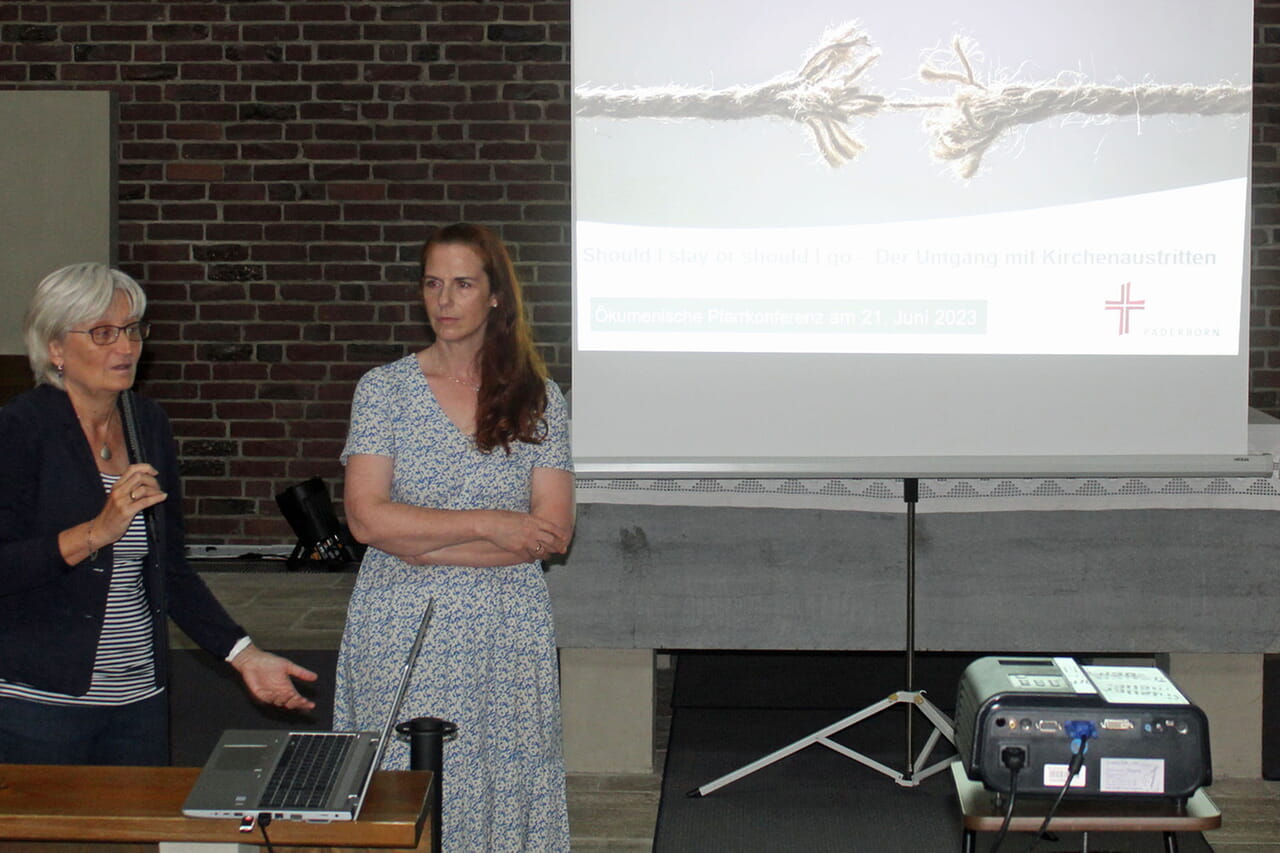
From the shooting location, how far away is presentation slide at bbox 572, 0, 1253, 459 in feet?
11.6

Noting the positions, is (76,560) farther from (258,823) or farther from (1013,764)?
(1013,764)

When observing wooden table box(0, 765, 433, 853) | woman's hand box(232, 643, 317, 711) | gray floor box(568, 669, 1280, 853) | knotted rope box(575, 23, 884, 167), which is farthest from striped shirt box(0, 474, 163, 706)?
knotted rope box(575, 23, 884, 167)

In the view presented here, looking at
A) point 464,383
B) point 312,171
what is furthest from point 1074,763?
point 312,171

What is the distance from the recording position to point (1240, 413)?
3.67 meters

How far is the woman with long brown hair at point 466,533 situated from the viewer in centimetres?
246

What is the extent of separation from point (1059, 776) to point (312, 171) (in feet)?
15.6

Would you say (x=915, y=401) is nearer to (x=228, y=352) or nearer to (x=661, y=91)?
(x=661, y=91)

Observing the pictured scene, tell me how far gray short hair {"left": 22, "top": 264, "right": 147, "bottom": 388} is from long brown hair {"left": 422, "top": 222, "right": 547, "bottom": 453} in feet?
1.96

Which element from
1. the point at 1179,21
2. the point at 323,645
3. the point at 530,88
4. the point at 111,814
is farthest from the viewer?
the point at 530,88

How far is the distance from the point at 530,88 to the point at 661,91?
2466mm

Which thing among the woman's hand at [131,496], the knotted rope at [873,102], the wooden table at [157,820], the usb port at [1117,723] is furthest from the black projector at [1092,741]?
the knotted rope at [873,102]

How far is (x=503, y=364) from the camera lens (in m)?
2.53

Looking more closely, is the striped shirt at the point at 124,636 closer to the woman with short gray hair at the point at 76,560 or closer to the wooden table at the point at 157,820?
the woman with short gray hair at the point at 76,560

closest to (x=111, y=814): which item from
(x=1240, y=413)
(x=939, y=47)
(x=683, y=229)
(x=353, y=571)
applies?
(x=683, y=229)
